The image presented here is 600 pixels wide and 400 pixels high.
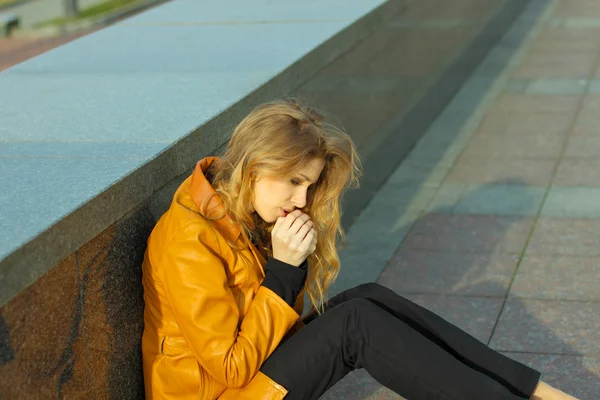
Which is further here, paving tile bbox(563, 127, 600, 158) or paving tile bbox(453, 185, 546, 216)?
paving tile bbox(563, 127, 600, 158)

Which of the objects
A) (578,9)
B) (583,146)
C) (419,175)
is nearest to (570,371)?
(419,175)

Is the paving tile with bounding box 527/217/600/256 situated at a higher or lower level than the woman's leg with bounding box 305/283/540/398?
lower

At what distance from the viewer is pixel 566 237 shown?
531 centimetres

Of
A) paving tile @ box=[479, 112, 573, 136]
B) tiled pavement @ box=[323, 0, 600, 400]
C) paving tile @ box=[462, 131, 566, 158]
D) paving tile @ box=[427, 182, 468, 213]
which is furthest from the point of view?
paving tile @ box=[479, 112, 573, 136]

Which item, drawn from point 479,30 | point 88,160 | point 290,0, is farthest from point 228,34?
point 479,30

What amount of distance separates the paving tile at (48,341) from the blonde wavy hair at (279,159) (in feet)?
1.90

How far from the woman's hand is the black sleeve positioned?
0.11 ft

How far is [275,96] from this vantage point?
14.4 feet

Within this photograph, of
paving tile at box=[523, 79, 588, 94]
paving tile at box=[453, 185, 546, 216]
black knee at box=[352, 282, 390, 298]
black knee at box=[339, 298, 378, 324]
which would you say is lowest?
paving tile at box=[523, 79, 588, 94]

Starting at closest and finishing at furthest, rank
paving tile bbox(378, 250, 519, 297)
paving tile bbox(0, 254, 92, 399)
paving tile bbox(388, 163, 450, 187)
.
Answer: paving tile bbox(0, 254, 92, 399) → paving tile bbox(378, 250, 519, 297) → paving tile bbox(388, 163, 450, 187)

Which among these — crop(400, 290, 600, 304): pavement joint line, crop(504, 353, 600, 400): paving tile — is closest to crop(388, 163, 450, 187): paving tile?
crop(400, 290, 600, 304): pavement joint line

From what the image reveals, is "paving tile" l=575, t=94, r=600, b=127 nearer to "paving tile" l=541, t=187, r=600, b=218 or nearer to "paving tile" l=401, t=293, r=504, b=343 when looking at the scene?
"paving tile" l=541, t=187, r=600, b=218

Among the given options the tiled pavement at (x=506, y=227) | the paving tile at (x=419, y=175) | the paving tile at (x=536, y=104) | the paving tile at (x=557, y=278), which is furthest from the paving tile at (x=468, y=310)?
the paving tile at (x=536, y=104)

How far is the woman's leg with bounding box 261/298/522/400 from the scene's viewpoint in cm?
306
